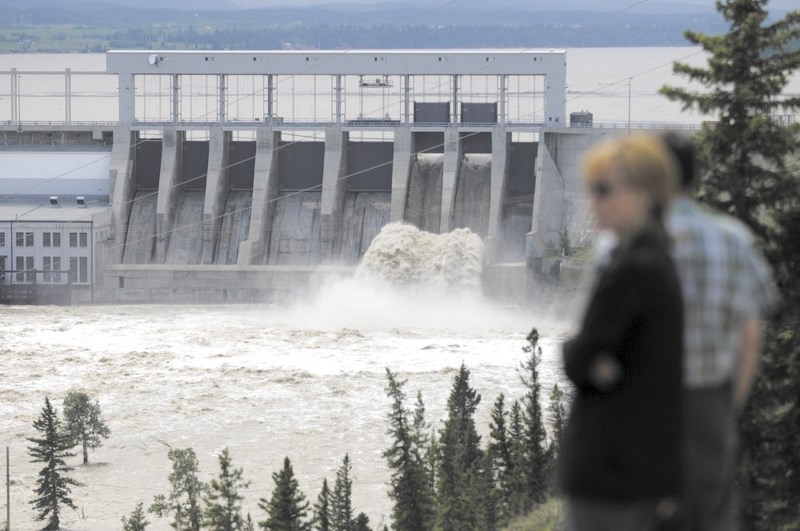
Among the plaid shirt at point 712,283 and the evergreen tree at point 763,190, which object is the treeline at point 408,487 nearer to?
the evergreen tree at point 763,190

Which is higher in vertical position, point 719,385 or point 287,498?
point 719,385

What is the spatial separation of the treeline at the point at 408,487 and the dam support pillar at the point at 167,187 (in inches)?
997

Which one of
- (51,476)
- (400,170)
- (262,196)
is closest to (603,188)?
(51,476)

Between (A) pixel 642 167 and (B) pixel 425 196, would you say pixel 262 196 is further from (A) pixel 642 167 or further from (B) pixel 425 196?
(A) pixel 642 167

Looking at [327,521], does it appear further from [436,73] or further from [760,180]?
[436,73]

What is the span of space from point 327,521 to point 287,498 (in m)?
1.19

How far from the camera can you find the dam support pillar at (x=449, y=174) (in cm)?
5666

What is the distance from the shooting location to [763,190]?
39.2 ft

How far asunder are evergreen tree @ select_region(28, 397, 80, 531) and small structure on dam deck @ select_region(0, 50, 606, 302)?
2166 cm

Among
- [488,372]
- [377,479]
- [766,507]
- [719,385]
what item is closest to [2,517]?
[377,479]

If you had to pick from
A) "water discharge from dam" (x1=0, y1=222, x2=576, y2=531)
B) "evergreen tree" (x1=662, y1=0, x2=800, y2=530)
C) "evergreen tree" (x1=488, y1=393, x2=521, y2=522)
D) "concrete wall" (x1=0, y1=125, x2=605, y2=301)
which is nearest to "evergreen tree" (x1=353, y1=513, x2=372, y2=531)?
"evergreen tree" (x1=488, y1=393, x2=521, y2=522)

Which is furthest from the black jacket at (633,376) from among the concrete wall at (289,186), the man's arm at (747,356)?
the concrete wall at (289,186)

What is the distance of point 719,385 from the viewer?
4.42 meters

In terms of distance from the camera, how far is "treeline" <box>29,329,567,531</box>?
26.3m
